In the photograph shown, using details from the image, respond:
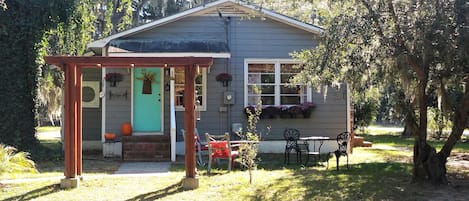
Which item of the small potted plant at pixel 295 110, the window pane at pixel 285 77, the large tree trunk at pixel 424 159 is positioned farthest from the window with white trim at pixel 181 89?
the large tree trunk at pixel 424 159

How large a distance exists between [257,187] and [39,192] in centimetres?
342

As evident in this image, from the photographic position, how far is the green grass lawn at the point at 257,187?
7512 millimetres

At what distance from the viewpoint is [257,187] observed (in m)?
8.12

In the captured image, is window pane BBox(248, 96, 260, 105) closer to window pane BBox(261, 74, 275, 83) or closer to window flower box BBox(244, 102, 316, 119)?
window flower box BBox(244, 102, 316, 119)

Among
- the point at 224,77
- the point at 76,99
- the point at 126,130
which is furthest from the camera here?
the point at 224,77

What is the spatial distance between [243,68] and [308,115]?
6.99ft

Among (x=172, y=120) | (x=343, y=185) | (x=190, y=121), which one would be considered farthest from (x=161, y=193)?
(x=172, y=120)

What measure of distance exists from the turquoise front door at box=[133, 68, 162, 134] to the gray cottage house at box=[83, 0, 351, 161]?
26 mm

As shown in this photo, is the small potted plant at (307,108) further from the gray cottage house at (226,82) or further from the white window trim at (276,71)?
the white window trim at (276,71)

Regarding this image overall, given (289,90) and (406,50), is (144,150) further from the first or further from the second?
(406,50)

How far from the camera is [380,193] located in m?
7.72

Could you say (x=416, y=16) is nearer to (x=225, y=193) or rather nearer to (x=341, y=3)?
(x=341, y=3)

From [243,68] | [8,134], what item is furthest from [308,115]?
[8,134]

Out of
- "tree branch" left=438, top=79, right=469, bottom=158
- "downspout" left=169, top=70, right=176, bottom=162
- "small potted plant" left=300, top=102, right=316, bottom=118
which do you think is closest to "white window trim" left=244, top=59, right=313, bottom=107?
"small potted plant" left=300, top=102, right=316, bottom=118
